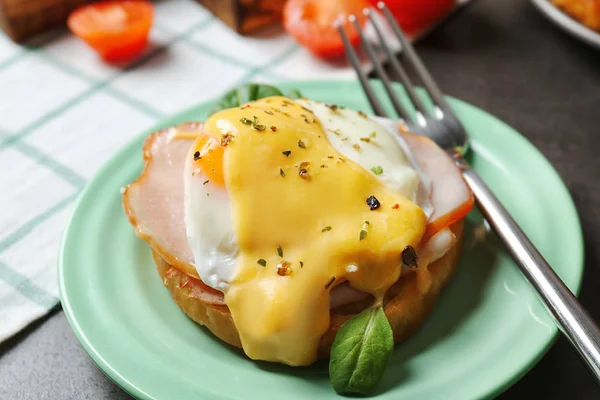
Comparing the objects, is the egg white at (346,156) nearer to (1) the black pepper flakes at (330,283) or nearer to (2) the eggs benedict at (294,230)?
(2) the eggs benedict at (294,230)

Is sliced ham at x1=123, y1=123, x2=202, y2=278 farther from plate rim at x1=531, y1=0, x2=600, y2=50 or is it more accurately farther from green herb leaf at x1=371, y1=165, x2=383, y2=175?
plate rim at x1=531, y1=0, x2=600, y2=50

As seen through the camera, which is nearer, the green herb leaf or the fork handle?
the fork handle

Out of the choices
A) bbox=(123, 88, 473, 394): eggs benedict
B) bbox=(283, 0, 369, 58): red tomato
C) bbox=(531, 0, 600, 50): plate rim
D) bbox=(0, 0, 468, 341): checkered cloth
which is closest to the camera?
bbox=(123, 88, 473, 394): eggs benedict

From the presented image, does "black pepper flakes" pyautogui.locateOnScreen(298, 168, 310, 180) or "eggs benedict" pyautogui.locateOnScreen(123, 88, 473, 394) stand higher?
"black pepper flakes" pyautogui.locateOnScreen(298, 168, 310, 180)

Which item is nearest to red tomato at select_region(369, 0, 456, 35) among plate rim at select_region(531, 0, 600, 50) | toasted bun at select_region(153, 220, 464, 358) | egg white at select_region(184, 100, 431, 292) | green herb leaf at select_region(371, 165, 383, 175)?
plate rim at select_region(531, 0, 600, 50)

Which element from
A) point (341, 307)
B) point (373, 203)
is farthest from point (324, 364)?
point (373, 203)

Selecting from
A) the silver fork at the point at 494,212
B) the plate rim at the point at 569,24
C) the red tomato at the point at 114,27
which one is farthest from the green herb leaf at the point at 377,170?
the red tomato at the point at 114,27

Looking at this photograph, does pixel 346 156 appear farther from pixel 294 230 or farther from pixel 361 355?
pixel 361 355
